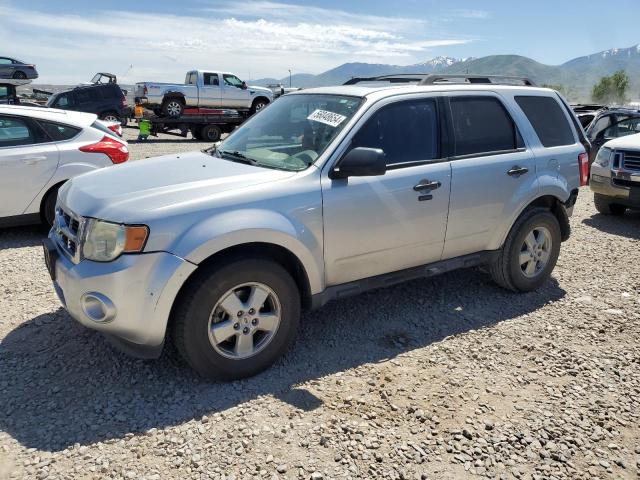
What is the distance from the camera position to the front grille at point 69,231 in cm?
317

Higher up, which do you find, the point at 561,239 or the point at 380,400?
the point at 561,239

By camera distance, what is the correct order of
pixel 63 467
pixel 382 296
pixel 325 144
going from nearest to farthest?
pixel 63 467 < pixel 325 144 < pixel 382 296

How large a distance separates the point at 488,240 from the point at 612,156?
182 inches

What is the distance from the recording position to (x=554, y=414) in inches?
125

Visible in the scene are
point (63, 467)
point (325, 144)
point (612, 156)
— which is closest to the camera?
point (63, 467)

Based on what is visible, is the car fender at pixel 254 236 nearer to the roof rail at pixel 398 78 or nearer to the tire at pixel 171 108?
the roof rail at pixel 398 78

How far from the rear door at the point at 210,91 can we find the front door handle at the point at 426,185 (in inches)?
751

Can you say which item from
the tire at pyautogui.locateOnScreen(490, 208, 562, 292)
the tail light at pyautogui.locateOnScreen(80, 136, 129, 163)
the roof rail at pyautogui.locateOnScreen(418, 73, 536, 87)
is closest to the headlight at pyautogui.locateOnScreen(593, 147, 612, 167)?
the roof rail at pyautogui.locateOnScreen(418, 73, 536, 87)

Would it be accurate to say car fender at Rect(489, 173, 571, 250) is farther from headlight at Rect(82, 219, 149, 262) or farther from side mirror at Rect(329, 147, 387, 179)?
headlight at Rect(82, 219, 149, 262)

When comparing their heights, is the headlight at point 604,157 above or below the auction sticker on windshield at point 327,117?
below

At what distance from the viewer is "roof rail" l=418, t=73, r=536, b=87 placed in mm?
4422

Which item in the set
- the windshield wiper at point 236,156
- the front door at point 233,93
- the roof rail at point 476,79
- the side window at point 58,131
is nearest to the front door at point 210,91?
the front door at point 233,93

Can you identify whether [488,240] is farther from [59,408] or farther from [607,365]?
[59,408]

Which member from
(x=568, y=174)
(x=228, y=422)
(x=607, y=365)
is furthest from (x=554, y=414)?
(x=568, y=174)
